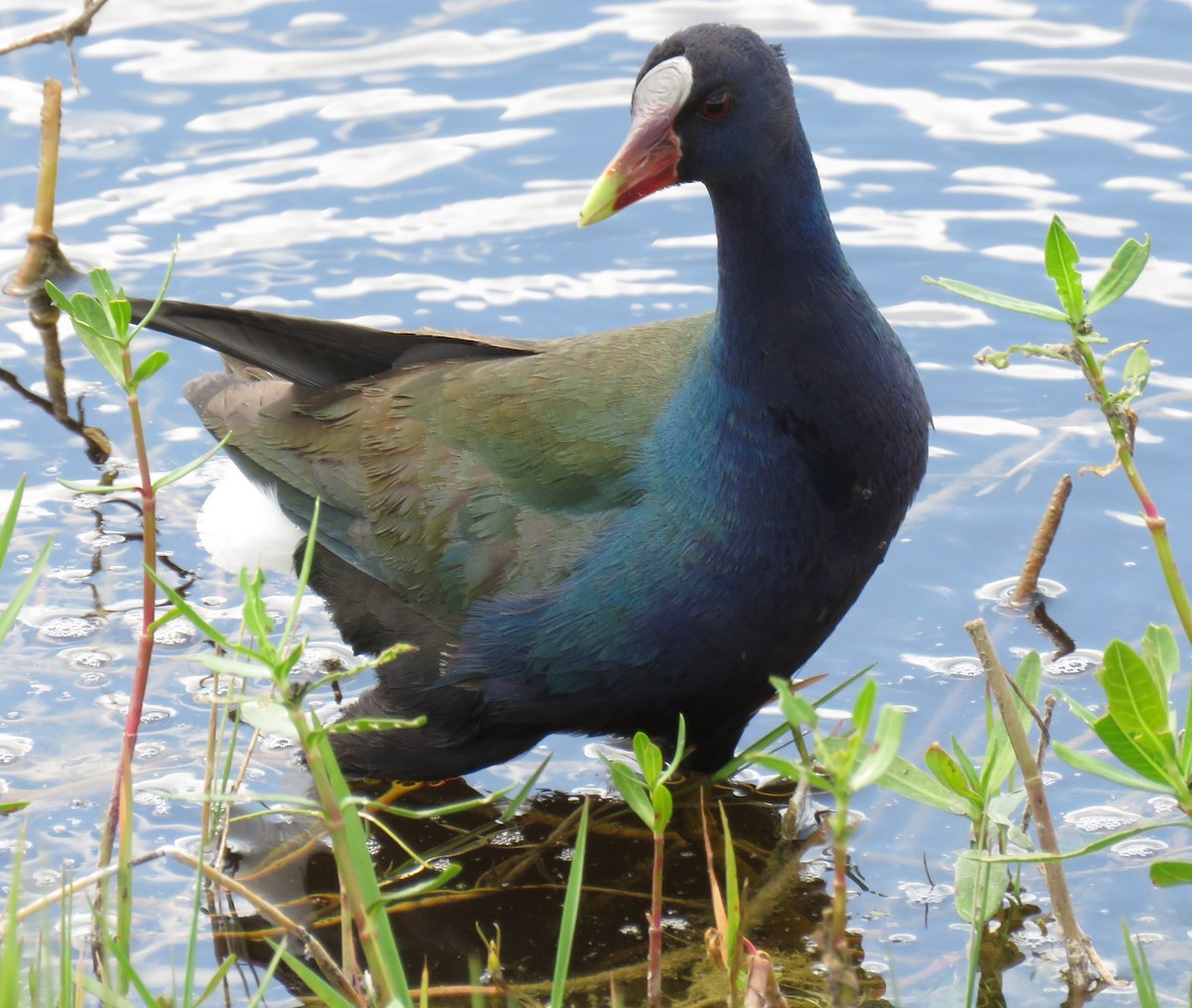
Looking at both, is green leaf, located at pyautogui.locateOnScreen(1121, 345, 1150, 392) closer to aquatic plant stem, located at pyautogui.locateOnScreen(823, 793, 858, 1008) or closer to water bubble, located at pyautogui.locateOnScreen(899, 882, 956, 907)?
aquatic plant stem, located at pyautogui.locateOnScreen(823, 793, 858, 1008)

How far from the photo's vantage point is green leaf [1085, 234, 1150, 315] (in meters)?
1.98

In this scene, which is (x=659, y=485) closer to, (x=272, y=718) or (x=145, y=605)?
(x=145, y=605)

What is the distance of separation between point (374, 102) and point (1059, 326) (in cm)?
227

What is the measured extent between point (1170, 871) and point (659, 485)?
4.27 feet

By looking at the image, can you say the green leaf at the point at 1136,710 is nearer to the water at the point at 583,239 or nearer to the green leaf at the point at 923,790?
the green leaf at the point at 923,790

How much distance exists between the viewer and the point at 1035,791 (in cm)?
243

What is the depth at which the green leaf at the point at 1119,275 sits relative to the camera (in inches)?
77.9

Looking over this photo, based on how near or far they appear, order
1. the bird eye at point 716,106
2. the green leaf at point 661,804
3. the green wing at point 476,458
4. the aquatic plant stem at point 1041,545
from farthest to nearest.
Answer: the aquatic plant stem at point 1041,545 < the green wing at point 476,458 < the bird eye at point 716,106 < the green leaf at point 661,804

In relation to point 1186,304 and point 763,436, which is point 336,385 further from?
point 1186,304

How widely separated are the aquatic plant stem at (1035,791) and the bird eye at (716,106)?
1026 mm

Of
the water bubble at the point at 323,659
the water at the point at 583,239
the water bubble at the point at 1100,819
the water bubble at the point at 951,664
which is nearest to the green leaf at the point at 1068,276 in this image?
the water at the point at 583,239

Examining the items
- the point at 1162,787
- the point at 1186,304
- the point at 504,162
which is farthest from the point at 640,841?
the point at 504,162

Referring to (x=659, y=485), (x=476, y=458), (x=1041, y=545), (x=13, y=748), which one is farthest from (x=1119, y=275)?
(x=13, y=748)

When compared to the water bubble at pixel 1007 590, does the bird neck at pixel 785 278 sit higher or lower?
higher
